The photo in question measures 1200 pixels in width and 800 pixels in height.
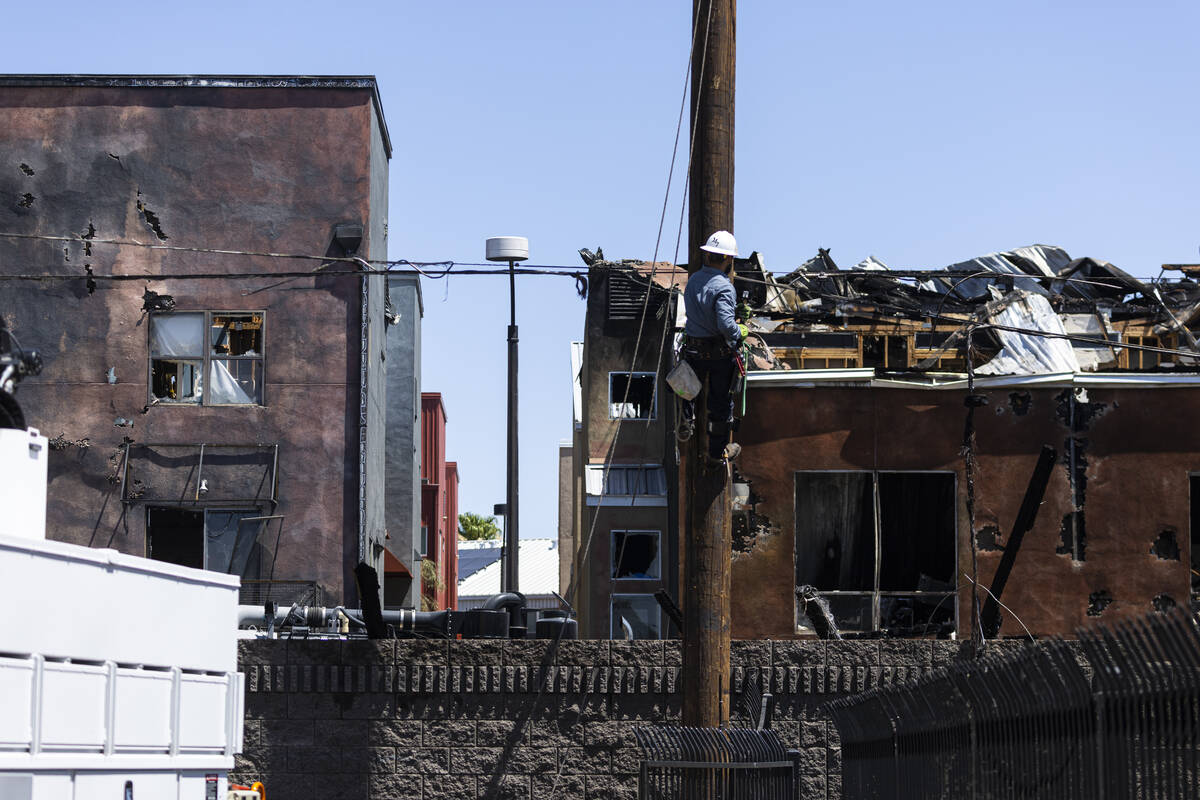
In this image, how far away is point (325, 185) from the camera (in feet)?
90.5

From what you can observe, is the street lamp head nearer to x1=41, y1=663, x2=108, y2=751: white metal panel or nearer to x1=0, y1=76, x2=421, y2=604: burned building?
x1=0, y1=76, x2=421, y2=604: burned building

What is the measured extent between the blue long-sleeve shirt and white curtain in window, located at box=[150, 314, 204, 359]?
56.5ft

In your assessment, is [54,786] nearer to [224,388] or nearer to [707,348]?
[707,348]

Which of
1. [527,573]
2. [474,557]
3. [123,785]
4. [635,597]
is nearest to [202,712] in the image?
[123,785]

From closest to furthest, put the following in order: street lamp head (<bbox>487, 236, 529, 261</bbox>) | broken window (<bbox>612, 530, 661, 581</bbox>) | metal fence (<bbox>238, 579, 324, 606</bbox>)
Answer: street lamp head (<bbox>487, 236, 529, 261</bbox>), metal fence (<bbox>238, 579, 324, 606</bbox>), broken window (<bbox>612, 530, 661, 581</bbox>)

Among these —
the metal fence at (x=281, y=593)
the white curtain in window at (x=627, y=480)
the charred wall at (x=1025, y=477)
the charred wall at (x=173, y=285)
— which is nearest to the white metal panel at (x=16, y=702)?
the charred wall at (x=1025, y=477)

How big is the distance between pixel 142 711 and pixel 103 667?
0.73 meters

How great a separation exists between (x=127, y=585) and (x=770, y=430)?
12.1 meters

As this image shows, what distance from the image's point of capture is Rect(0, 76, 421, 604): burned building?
26.9m

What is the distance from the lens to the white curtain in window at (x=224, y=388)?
27.0 m

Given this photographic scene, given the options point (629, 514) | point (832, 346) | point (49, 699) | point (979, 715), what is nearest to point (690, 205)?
point (979, 715)

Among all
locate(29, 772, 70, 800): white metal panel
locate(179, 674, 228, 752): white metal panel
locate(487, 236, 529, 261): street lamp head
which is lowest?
locate(29, 772, 70, 800): white metal panel

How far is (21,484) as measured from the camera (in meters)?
11.2

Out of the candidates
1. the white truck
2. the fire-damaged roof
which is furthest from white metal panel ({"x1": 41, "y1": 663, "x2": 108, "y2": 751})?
the fire-damaged roof
